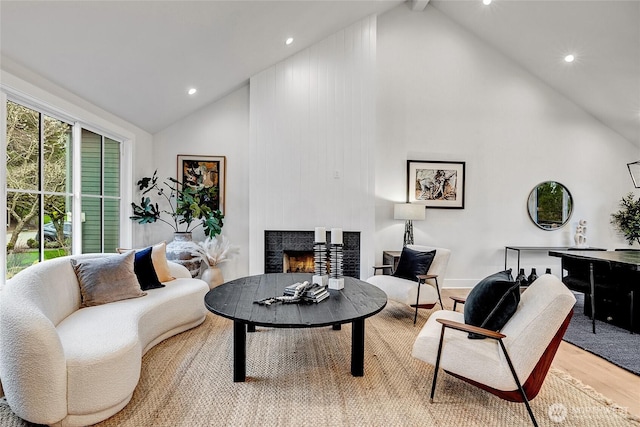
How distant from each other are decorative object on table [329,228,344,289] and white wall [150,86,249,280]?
2.56m

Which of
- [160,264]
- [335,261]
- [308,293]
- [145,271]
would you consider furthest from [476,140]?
[145,271]

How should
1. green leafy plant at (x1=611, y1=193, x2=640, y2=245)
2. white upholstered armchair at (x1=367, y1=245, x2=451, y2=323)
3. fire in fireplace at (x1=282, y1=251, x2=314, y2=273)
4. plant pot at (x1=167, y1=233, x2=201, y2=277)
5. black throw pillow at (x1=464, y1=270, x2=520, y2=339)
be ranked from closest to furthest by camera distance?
1. black throw pillow at (x1=464, y1=270, x2=520, y2=339)
2. white upholstered armchair at (x1=367, y1=245, x2=451, y2=323)
3. plant pot at (x1=167, y1=233, x2=201, y2=277)
4. fire in fireplace at (x1=282, y1=251, x2=314, y2=273)
5. green leafy plant at (x1=611, y1=193, x2=640, y2=245)

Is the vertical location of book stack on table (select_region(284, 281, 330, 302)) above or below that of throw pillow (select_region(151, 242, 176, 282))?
below

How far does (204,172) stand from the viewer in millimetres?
5168

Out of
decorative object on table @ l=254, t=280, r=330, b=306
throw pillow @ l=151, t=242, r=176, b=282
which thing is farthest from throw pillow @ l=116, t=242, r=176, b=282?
decorative object on table @ l=254, t=280, r=330, b=306

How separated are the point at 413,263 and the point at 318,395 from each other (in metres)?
2.12

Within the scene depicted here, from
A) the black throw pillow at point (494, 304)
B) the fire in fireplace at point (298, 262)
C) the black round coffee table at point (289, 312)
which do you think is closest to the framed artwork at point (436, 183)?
the fire in fireplace at point (298, 262)

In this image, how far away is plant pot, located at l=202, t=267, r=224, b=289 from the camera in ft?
15.4

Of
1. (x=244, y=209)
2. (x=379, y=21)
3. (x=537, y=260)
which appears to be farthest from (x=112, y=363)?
(x=537, y=260)

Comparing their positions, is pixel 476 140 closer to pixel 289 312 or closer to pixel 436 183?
pixel 436 183

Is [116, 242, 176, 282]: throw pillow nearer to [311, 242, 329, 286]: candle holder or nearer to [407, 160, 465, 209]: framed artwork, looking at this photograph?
[311, 242, 329, 286]: candle holder

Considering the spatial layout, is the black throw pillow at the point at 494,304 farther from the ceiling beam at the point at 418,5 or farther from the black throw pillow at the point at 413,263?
the ceiling beam at the point at 418,5

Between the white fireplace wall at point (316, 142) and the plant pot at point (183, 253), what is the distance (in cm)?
82

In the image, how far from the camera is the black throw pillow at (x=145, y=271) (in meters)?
3.10
